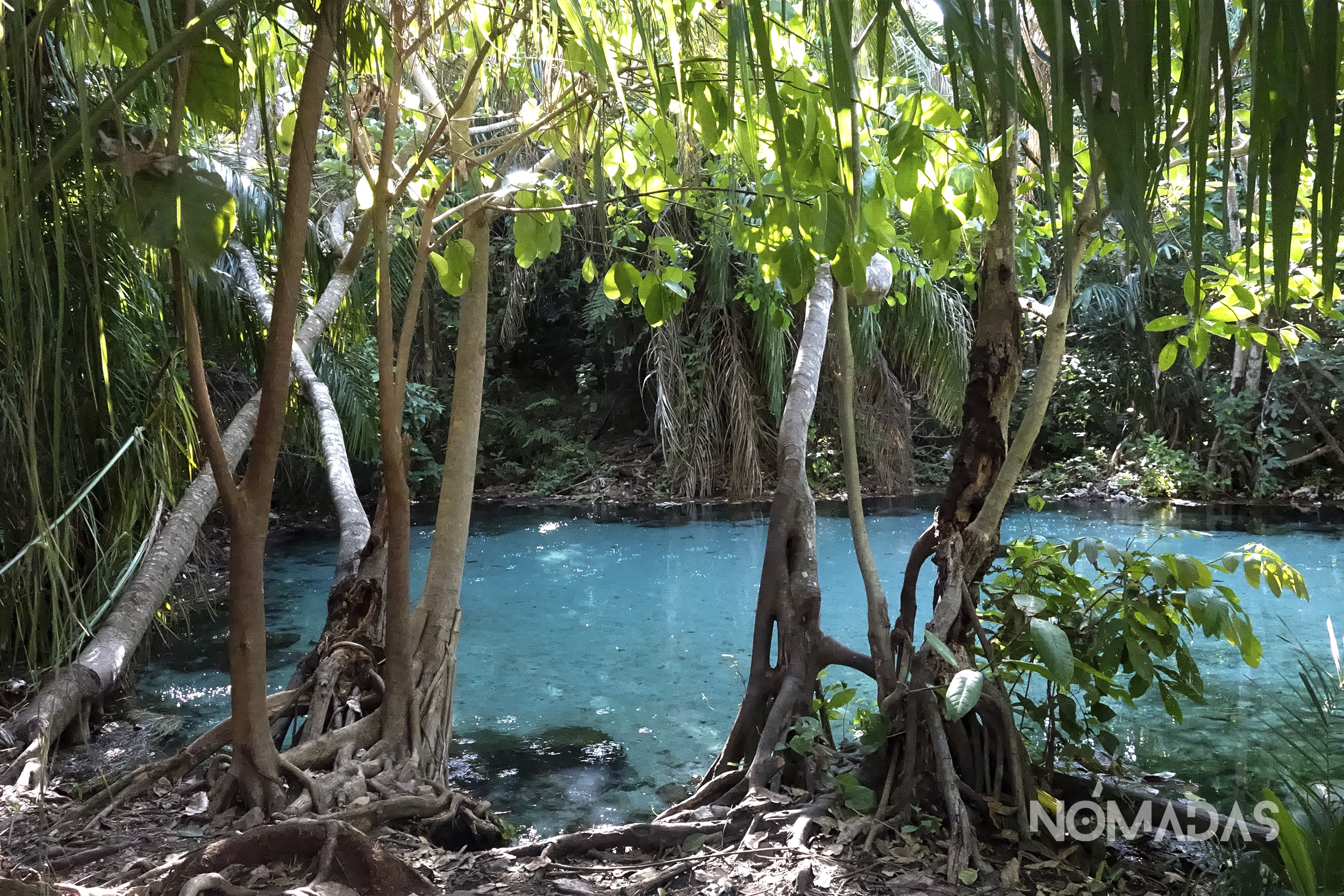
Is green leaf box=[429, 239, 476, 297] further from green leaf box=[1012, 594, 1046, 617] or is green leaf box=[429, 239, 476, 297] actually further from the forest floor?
green leaf box=[1012, 594, 1046, 617]

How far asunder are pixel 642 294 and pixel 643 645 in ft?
11.6

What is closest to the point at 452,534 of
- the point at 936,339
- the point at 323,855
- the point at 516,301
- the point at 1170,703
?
the point at 323,855

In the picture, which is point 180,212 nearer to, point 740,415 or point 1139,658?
point 1139,658

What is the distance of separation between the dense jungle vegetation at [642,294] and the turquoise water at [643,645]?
1.79 ft

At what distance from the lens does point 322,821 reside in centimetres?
199

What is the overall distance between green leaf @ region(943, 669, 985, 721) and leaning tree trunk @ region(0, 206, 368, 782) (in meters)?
1.93

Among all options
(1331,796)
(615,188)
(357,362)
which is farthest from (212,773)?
(357,362)

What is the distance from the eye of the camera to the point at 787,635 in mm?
2762

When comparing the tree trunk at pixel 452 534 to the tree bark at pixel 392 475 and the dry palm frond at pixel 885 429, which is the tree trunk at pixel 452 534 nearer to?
the tree bark at pixel 392 475

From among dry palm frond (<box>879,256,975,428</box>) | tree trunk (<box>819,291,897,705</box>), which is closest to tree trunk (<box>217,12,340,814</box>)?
tree trunk (<box>819,291,897,705</box>)

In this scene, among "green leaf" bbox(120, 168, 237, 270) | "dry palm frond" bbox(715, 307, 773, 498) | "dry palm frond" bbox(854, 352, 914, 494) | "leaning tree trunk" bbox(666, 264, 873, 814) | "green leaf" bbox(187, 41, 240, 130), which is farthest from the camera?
"dry palm frond" bbox(854, 352, 914, 494)

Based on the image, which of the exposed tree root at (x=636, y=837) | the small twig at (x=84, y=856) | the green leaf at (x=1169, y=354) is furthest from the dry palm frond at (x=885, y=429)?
the small twig at (x=84, y=856)

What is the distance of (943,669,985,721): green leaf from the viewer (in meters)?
1.95

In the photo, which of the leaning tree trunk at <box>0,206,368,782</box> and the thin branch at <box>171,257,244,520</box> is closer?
the thin branch at <box>171,257,244,520</box>
